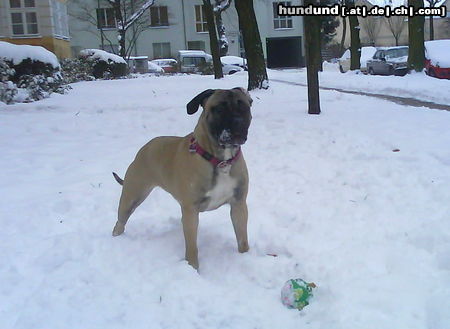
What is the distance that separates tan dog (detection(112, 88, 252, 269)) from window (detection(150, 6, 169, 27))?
44.4m

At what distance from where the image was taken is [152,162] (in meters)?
3.78

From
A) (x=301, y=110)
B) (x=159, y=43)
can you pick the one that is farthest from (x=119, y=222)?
(x=159, y=43)

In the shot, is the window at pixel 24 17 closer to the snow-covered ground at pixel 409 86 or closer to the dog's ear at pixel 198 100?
the snow-covered ground at pixel 409 86

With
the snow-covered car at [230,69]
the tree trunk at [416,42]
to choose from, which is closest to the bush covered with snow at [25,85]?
the tree trunk at [416,42]

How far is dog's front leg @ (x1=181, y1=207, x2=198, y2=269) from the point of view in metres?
3.39

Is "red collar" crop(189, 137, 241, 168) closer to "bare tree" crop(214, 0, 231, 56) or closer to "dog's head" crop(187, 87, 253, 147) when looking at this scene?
"dog's head" crop(187, 87, 253, 147)

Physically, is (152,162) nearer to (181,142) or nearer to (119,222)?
(181,142)

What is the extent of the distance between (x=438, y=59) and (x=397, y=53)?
20.8 ft

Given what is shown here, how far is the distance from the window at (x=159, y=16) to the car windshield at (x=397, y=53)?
26922 millimetres

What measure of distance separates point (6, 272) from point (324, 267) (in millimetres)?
Result: 2216

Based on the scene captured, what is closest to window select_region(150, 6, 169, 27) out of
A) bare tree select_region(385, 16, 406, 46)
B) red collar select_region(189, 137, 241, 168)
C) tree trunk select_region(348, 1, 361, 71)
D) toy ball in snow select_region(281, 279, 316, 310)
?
tree trunk select_region(348, 1, 361, 71)

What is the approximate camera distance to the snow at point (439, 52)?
17.2 m

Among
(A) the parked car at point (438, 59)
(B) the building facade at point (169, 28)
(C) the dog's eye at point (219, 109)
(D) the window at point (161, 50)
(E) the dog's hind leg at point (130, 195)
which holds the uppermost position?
(B) the building facade at point (169, 28)

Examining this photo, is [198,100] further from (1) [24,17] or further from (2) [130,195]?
(1) [24,17]
